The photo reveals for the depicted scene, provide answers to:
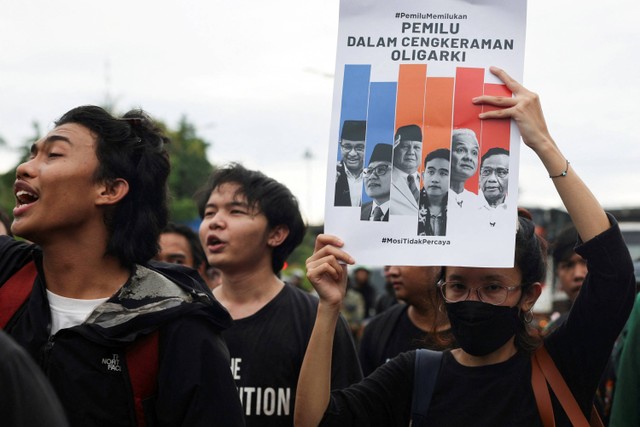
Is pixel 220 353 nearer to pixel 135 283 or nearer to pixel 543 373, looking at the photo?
pixel 135 283

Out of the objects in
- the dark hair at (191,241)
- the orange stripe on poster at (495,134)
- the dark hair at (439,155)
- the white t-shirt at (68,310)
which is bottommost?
the white t-shirt at (68,310)

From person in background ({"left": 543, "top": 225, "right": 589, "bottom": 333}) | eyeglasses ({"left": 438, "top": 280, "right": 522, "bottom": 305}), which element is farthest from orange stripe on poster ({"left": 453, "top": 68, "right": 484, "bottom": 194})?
person in background ({"left": 543, "top": 225, "right": 589, "bottom": 333})

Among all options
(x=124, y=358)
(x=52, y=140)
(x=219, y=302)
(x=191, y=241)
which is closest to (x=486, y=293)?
(x=219, y=302)

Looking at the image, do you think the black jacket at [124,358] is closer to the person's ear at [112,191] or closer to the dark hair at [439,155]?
the person's ear at [112,191]

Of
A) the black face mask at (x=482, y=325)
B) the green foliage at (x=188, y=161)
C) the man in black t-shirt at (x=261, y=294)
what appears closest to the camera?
the black face mask at (x=482, y=325)

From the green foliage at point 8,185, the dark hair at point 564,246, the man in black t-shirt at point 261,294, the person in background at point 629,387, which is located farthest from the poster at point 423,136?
the green foliage at point 8,185

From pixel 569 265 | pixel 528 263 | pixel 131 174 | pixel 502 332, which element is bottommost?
pixel 502 332

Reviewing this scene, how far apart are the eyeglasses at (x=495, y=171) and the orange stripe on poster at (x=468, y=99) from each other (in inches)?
2.2

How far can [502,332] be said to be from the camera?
130 inches

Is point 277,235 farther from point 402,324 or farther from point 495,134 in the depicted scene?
point 495,134

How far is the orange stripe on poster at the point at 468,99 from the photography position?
10.2 ft

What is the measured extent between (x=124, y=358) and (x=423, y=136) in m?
1.19

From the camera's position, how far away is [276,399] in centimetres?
464

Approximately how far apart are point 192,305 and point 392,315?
2.90 meters
